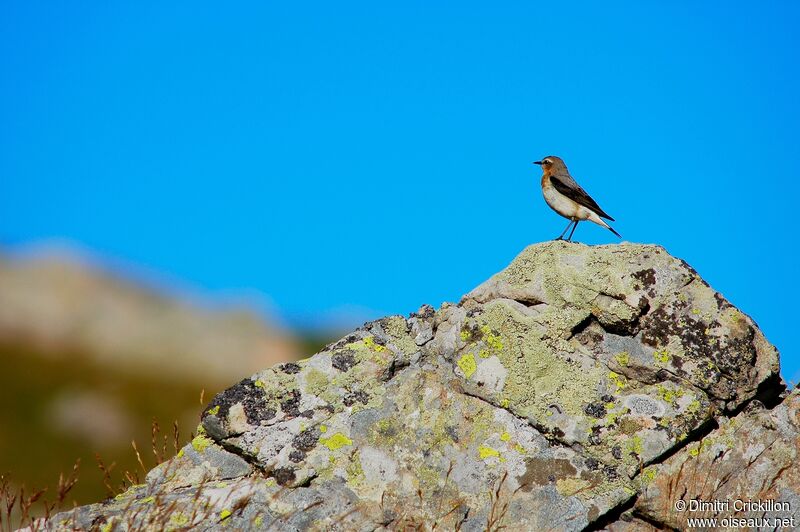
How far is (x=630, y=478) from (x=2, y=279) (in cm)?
3623

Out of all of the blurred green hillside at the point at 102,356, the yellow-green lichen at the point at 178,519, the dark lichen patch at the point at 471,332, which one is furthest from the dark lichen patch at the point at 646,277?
the blurred green hillside at the point at 102,356

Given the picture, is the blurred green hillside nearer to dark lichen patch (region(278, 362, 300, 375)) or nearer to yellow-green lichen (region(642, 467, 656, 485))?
dark lichen patch (region(278, 362, 300, 375))

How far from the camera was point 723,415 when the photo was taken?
26.2ft

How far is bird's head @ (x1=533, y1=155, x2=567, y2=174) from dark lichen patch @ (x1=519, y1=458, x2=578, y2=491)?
677 cm

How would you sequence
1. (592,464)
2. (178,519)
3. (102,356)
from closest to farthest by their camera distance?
(178,519), (592,464), (102,356)

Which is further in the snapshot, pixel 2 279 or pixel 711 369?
pixel 2 279

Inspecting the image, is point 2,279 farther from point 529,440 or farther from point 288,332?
point 529,440

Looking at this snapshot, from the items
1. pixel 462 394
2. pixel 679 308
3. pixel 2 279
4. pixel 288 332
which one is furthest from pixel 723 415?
pixel 2 279

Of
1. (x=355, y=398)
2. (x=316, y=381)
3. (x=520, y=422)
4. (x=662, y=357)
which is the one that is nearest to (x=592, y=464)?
(x=520, y=422)

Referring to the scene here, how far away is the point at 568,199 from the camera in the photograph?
13.1m

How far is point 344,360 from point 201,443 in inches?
58.7

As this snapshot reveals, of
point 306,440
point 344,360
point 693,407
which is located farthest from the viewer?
point 344,360

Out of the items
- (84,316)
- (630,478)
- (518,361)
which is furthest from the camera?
(84,316)

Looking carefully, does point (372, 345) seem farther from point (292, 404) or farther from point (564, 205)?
point (564, 205)
